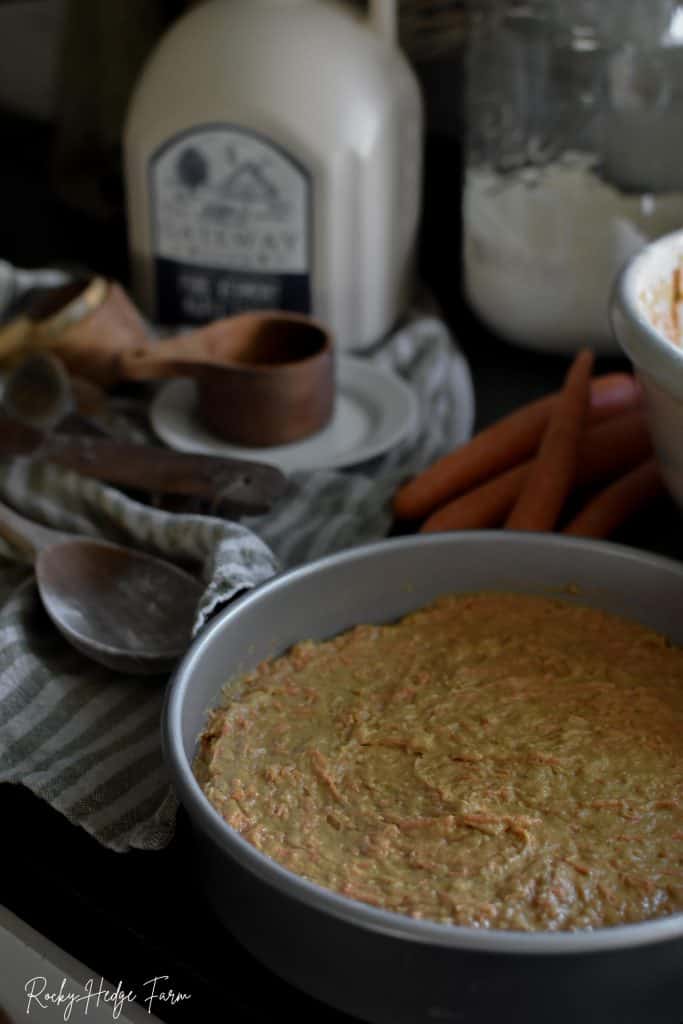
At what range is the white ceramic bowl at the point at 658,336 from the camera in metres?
0.77

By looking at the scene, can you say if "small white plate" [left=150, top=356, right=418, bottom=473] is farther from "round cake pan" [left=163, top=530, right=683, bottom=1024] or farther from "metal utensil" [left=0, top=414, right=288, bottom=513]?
"round cake pan" [left=163, top=530, right=683, bottom=1024]

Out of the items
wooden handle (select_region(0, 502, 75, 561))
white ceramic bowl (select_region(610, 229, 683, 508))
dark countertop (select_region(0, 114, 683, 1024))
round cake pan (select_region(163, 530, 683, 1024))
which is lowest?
dark countertop (select_region(0, 114, 683, 1024))

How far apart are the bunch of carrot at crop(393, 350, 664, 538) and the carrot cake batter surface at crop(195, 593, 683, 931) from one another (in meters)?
0.15

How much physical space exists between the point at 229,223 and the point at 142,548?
1.37 feet

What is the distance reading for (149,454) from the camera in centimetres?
101

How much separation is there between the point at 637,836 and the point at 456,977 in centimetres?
15

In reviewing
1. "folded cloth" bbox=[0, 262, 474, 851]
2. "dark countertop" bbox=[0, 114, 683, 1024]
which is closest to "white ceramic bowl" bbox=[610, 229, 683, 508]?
"folded cloth" bbox=[0, 262, 474, 851]

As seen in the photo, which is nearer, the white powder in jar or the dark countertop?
the dark countertop

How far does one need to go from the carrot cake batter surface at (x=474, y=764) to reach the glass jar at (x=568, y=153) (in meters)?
0.46

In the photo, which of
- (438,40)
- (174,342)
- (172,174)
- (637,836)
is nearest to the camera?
(637,836)

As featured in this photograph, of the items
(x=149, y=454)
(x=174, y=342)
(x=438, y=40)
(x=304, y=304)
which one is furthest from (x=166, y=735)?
(x=438, y=40)

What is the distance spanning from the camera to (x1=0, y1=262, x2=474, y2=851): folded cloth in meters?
0.74

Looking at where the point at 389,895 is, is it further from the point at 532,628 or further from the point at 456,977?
the point at 532,628

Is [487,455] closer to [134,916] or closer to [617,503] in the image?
[617,503]
